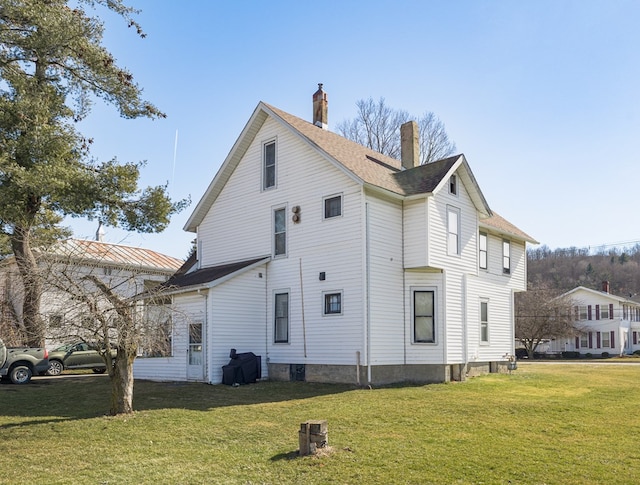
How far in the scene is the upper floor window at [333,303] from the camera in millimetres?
18484

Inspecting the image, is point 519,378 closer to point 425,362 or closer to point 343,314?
point 425,362

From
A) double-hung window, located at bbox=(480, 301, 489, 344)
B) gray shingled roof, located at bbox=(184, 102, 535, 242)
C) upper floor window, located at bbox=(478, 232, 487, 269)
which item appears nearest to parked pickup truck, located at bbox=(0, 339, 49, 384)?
gray shingled roof, located at bbox=(184, 102, 535, 242)

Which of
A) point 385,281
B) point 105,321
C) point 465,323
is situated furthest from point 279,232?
point 105,321

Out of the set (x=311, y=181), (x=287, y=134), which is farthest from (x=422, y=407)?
(x=287, y=134)

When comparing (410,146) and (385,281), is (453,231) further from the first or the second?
(410,146)

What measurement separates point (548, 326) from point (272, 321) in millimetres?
40122

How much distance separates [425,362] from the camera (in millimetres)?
19156

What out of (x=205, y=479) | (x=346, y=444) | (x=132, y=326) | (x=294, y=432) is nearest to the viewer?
(x=205, y=479)

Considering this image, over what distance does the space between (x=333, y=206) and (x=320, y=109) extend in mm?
6349

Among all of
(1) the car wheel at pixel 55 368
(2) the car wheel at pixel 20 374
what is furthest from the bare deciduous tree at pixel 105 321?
(1) the car wheel at pixel 55 368

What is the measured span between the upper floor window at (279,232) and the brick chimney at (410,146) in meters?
6.10

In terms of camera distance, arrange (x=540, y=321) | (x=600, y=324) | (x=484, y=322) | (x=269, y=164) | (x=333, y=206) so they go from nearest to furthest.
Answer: (x=333, y=206) → (x=269, y=164) → (x=484, y=322) → (x=540, y=321) → (x=600, y=324)

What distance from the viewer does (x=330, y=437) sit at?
10.3 m

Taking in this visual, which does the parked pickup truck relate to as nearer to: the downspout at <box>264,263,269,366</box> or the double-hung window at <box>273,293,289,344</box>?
the downspout at <box>264,263,269,366</box>
